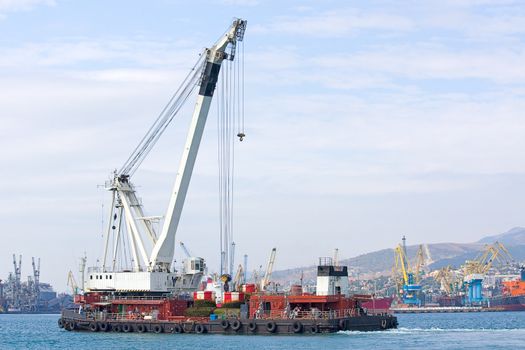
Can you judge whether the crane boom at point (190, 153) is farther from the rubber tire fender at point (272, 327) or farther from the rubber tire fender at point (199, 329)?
the rubber tire fender at point (272, 327)

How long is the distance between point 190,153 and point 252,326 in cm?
1828

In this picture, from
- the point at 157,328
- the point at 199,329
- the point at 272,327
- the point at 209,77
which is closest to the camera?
the point at 272,327

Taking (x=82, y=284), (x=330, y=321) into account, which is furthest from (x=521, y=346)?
(x=82, y=284)

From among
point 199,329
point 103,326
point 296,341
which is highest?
point 103,326

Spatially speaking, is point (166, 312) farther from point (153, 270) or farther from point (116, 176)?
point (116, 176)

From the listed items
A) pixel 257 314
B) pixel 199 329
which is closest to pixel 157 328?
pixel 199 329

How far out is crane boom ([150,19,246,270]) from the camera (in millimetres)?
85938

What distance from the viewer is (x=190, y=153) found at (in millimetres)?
86875

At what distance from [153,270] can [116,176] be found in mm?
10604

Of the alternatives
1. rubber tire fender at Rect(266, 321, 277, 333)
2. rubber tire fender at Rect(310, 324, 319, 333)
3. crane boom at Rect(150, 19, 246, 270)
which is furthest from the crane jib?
rubber tire fender at Rect(310, 324, 319, 333)

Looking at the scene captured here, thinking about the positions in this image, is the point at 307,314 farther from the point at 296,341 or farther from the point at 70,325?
the point at 70,325

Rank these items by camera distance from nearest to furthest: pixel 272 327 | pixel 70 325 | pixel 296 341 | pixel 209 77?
pixel 296 341, pixel 272 327, pixel 209 77, pixel 70 325

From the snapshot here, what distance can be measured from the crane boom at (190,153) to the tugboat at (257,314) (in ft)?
13.6

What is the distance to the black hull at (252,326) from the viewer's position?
246 ft
